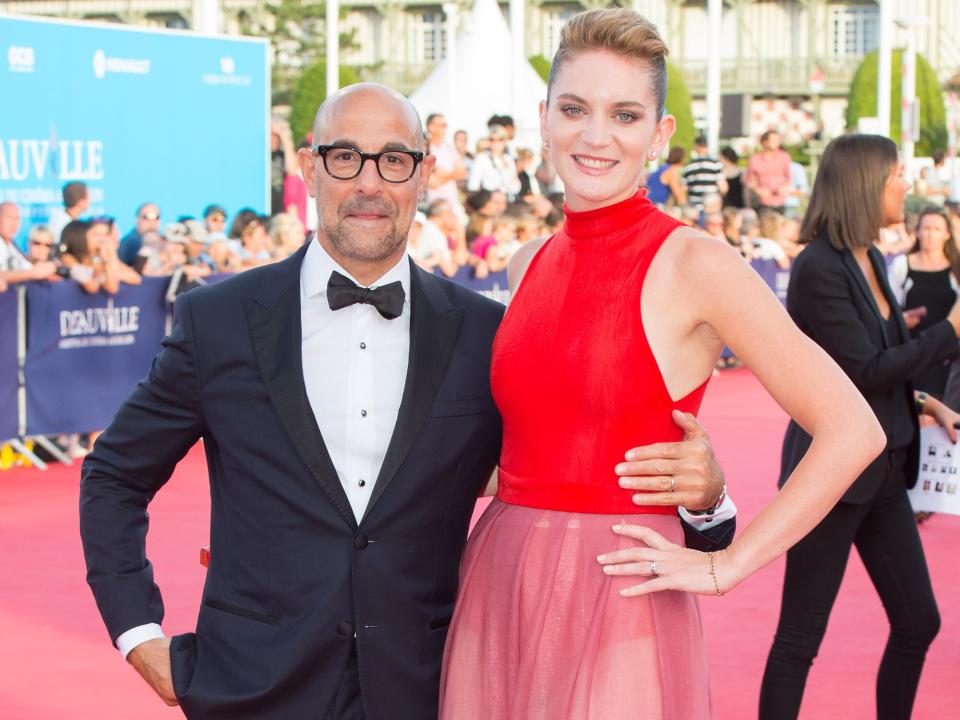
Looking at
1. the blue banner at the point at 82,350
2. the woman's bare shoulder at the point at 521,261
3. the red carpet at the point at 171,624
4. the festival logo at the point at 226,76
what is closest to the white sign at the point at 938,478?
the red carpet at the point at 171,624

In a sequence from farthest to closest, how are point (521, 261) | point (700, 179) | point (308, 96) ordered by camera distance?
point (308, 96) < point (700, 179) < point (521, 261)

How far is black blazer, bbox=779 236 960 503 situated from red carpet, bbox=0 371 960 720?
4.29 ft

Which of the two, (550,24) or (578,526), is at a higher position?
(550,24)

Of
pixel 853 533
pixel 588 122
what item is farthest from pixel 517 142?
pixel 588 122

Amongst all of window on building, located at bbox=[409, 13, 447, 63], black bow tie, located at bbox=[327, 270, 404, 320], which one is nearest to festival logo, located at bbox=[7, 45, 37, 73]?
black bow tie, located at bbox=[327, 270, 404, 320]

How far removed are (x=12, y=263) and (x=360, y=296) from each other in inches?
304

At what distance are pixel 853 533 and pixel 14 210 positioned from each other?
25.2ft

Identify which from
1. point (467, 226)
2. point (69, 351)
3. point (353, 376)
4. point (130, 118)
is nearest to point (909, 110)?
point (467, 226)

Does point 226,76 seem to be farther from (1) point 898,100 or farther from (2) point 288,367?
(1) point 898,100

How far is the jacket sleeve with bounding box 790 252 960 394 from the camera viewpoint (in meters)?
4.53

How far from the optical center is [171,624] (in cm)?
639

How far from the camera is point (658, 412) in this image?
9.30 feet

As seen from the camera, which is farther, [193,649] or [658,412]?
[193,649]

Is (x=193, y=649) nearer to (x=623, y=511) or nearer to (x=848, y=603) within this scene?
(x=623, y=511)
